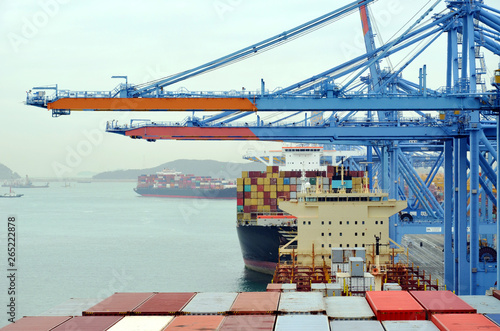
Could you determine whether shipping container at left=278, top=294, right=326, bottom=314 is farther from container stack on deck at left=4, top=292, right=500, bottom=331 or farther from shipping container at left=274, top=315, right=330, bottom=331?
shipping container at left=274, top=315, right=330, bottom=331

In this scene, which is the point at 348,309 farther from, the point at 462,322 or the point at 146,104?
the point at 146,104

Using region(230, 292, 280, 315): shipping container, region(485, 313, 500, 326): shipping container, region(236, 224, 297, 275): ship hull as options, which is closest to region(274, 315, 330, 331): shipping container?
region(230, 292, 280, 315): shipping container

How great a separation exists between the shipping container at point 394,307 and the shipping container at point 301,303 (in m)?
1.24

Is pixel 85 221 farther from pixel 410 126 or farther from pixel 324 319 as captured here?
pixel 324 319

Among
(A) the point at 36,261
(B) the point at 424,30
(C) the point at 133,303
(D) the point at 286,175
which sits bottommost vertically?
(A) the point at 36,261

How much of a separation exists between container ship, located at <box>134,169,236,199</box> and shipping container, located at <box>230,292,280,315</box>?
115 m

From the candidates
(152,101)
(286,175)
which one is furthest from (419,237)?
(152,101)

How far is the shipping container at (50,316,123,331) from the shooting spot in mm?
12383

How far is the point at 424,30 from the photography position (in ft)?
73.9

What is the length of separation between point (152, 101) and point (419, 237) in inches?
1635

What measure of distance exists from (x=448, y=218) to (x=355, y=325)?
1550 cm

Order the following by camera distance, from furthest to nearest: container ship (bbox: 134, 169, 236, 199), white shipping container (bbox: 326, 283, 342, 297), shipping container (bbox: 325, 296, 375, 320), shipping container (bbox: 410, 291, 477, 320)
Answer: container ship (bbox: 134, 169, 236, 199) → white shipping container (bbox: 326, 283, 342, 297) → shipping container (bbox: 410, 291, 477, 320) → shipping container (bbox: 325, 296, 375, 320)

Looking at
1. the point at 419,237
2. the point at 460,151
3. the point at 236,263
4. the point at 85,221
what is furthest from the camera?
the point at 85,221

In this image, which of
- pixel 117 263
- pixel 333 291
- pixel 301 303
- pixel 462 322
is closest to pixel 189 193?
pixel 117 263
